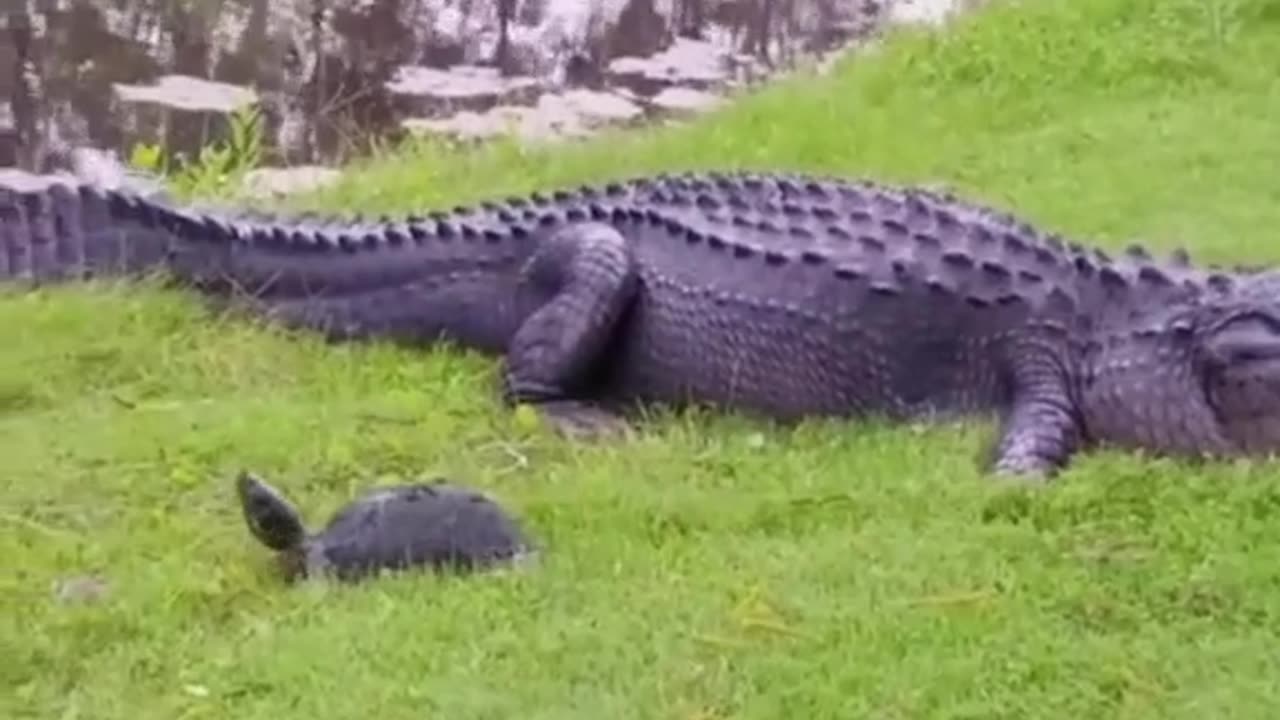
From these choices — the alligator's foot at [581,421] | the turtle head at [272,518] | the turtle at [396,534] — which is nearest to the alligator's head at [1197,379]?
the alligator's foot at [581,421]

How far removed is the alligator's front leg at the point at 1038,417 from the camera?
468cm

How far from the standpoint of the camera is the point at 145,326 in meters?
5.52

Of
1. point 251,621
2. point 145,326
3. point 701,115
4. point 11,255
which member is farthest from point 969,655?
point 701,115

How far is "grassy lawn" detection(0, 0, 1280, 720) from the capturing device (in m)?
3.54

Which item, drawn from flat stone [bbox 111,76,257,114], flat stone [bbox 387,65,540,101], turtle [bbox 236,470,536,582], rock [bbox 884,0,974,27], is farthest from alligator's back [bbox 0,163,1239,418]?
rock [bbox 884,0,974,27]

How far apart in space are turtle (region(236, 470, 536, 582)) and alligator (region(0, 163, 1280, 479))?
101 cm

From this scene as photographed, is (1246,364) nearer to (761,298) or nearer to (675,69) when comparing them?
(761,298)

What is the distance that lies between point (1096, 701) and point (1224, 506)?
839mm

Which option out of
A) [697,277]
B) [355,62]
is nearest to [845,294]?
[697,277]

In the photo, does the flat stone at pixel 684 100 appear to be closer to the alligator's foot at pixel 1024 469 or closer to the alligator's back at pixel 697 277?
the alligator's back at pixel 697 277

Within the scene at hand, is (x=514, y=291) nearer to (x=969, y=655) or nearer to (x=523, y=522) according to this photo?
(x=523, y=522)

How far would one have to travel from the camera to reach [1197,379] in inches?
190

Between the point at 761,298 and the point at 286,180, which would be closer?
the point at 761,298

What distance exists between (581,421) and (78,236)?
1375 millimetres
